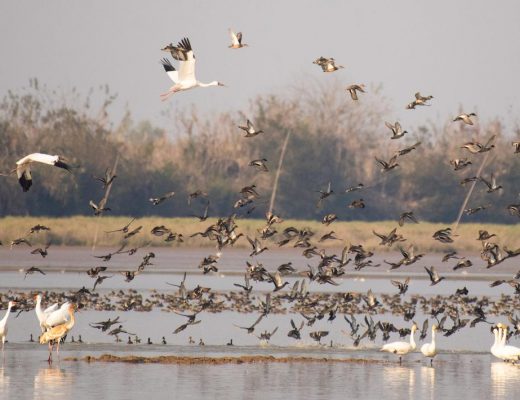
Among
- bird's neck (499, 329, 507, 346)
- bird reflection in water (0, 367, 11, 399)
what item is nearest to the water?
bird reflection in water (0, 367, 11, 399)

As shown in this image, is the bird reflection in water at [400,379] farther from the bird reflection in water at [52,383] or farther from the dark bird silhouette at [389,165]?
the bird reflection in water at [52,383]

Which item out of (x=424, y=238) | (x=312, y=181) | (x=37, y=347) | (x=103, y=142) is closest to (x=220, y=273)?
(x=424, y=238)

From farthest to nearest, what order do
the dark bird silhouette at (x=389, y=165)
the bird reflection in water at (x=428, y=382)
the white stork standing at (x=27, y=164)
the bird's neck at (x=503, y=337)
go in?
the dark bird silhouette at (x=389, y=165) → the bird's neck at (x=503, y=337) → the bird reflection in water at (x=428, y=382) → the white stork standing at (x=27, y=164)

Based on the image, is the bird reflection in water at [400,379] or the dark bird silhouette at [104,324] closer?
the bird reflection in water at [400,379]

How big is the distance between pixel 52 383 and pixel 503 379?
671 cm

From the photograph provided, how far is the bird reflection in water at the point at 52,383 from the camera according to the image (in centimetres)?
1847

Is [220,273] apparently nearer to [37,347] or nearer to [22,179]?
[37,347]

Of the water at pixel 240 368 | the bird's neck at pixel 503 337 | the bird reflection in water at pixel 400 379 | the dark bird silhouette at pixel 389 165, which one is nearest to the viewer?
the water at pixel 240 368

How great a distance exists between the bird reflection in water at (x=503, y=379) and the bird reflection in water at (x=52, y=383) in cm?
583

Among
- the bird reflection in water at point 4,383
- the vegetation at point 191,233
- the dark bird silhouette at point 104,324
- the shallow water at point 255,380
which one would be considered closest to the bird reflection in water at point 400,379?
the shallow water at point 255,380

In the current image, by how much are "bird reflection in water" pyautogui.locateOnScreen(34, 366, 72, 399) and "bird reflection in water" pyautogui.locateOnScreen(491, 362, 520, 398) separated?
230 inches

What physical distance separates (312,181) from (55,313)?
58.4 m

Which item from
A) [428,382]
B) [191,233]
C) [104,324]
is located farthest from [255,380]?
[191,233]

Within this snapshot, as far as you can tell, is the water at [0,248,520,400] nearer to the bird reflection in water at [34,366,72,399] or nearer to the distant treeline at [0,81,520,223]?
the bird reflection in water at [34,366,72,399]
